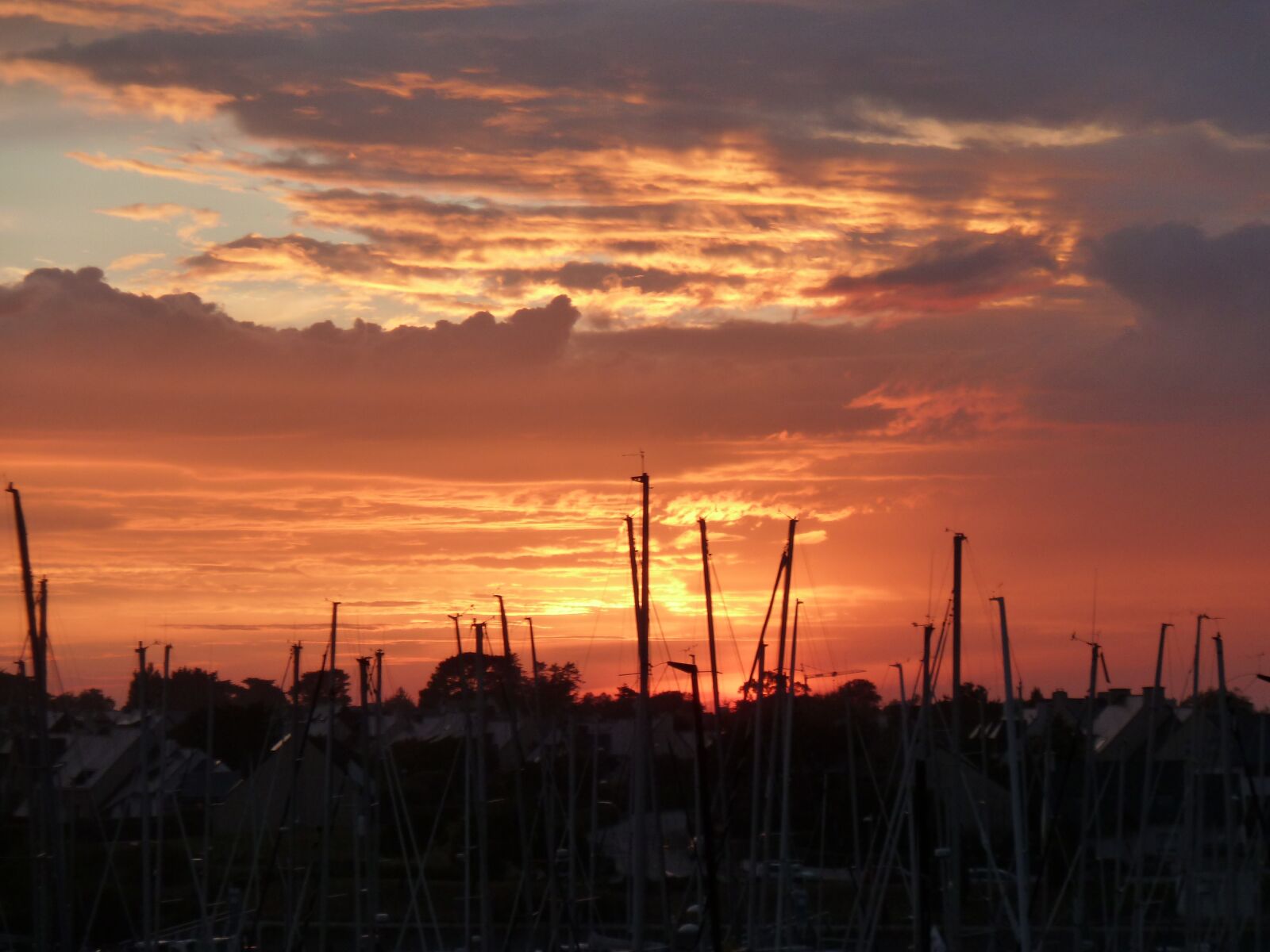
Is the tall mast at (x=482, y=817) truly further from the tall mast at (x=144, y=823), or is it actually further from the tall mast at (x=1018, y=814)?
the tall mast at (x=1018, y=814)

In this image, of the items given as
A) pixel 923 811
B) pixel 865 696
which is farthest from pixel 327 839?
pixel 865 696

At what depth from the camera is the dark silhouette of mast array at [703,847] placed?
29.0m

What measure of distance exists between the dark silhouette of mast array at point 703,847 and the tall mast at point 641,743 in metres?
0.06

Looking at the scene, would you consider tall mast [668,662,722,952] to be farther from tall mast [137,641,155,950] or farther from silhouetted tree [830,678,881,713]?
silhouetted tree [830,678,881,713]

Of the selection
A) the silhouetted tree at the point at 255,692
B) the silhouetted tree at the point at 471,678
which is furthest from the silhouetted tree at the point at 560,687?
the silhouetted tree at the point at 255,692

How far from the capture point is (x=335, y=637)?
1458 inches

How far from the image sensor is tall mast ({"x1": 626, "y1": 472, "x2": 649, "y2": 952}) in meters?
27.7

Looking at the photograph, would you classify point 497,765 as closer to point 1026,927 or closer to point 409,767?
point 409,767

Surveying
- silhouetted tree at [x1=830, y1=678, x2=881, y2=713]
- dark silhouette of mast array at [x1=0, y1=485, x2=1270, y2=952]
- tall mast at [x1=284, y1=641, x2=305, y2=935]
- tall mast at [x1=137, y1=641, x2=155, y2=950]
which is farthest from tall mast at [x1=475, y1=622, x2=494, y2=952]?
silhouetted tree at [x1=830, y1=678, x2=881, y2=713]

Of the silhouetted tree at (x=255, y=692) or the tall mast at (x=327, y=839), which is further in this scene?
the silhouetted tree at (x=255, y=692)

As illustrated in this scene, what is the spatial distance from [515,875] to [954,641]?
1923 centimetres

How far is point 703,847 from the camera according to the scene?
103ft

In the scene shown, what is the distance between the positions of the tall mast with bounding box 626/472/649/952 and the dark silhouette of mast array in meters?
0.06

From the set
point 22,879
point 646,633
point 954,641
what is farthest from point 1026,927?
point 22,879
